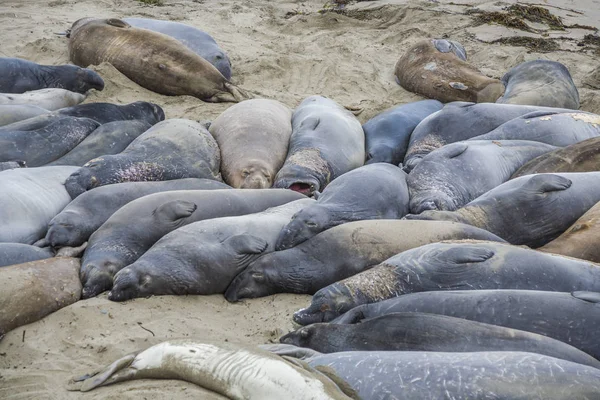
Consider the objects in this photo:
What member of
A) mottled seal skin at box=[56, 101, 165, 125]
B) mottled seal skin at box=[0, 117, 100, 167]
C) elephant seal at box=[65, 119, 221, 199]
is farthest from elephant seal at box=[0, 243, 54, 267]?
mottled seal skin at box=[56, 101, 165, 125]

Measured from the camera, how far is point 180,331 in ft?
14.6

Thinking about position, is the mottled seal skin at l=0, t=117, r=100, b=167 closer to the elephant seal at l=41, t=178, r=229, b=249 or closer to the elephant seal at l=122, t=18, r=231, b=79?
the elephant seal at l=41, t=178, r=229, b=249

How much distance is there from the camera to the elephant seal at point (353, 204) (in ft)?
17.3

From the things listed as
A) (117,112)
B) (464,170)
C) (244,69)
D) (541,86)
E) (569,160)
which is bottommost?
(244,69)

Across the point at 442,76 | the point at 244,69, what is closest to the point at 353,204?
the point at 442,76

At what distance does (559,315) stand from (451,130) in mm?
3335

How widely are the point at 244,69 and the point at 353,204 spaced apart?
4154mm

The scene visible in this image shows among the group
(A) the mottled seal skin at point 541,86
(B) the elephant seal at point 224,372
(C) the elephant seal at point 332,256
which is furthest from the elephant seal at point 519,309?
(A) the mottled seal skin at point 541,86

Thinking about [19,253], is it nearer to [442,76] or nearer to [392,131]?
[392,131]

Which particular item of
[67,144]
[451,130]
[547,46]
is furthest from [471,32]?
[67,144]

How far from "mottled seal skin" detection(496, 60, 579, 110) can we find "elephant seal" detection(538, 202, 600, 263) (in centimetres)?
283

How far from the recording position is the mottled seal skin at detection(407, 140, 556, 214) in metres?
5.97

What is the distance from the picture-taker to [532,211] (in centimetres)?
547

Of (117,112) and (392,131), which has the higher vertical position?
(392,131)
